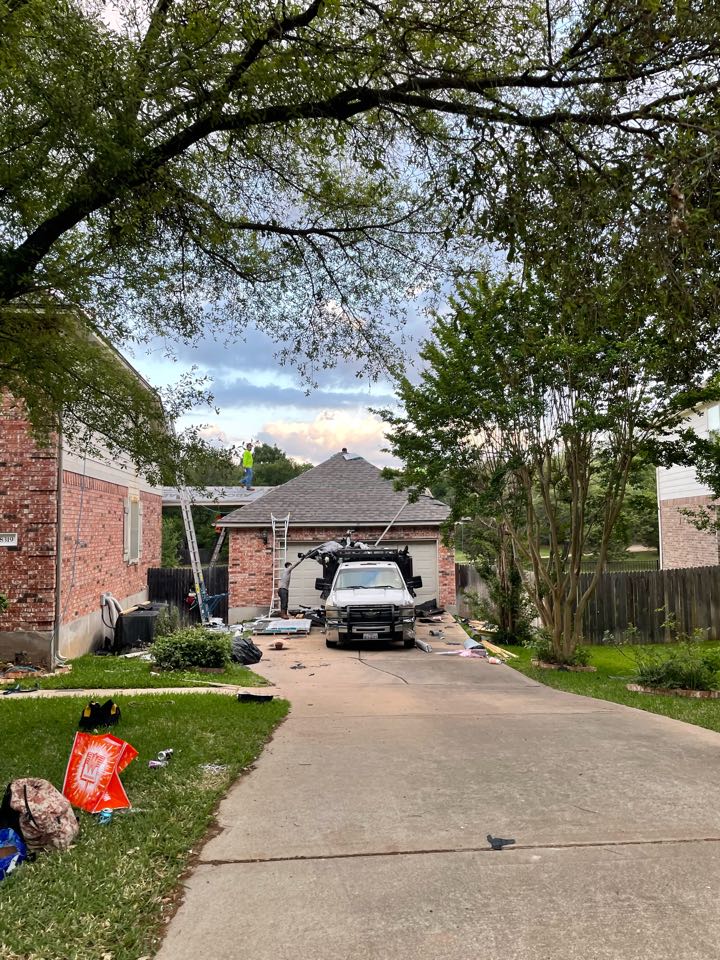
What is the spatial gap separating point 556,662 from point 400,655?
10.4 ft

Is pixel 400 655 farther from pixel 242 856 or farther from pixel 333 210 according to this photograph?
pixel 242 856

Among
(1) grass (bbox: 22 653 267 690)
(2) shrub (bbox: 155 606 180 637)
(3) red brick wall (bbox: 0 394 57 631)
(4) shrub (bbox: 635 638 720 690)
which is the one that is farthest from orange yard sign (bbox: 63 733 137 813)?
(2) shrub (bbox: 155 606 180 637)

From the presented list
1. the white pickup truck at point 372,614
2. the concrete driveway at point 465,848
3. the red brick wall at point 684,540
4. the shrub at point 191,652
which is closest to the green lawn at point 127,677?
the shrub at point 191,652

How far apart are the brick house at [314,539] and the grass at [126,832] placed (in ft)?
49.1

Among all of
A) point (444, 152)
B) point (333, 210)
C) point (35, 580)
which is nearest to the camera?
Answer: point (444, 152)

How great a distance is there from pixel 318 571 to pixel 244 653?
8554 millimetres

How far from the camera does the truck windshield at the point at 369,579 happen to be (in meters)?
17.6

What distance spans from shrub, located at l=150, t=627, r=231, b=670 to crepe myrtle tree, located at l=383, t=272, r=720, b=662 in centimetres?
533

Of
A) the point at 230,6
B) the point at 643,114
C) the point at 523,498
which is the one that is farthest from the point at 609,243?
the point at 523,498

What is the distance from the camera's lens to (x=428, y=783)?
A: 576 centimetres

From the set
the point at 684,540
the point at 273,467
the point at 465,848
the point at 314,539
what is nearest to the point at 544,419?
the point at 465,848

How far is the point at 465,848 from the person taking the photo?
441 centimetres

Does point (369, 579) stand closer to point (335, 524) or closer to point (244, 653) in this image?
point (244, 653)

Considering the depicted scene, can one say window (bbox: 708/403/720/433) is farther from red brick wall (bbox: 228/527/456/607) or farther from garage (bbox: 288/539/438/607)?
garage (bbox: 288/539/438/607)
